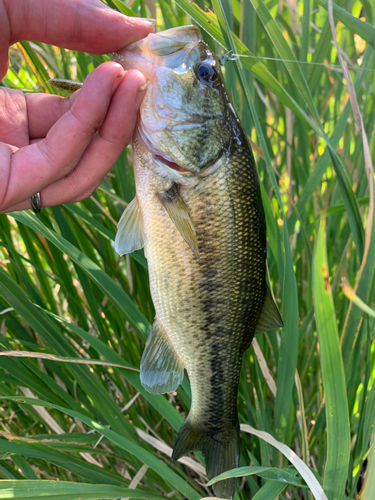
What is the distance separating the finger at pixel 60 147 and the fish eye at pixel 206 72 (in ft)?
0.71

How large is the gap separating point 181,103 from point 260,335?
789 millimetres

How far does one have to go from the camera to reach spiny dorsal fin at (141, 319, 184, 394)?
1090 millimetres

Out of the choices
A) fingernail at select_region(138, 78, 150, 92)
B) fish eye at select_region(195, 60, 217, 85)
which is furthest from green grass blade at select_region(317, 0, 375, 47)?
fingernail at select_region(138, 78, 150, 92)

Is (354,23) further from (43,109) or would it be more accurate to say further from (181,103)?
(43,109)

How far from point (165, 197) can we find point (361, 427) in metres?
Result: 0.78

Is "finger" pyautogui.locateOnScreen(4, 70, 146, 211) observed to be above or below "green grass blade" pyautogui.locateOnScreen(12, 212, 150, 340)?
above

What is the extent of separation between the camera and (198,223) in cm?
103

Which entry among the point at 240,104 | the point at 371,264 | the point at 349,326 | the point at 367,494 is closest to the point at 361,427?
the point at 349,326

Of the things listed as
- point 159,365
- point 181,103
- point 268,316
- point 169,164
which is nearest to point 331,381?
point 268,316

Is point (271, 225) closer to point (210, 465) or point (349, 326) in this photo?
point (349, 326)

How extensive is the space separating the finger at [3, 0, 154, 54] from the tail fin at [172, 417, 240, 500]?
1.09 meters

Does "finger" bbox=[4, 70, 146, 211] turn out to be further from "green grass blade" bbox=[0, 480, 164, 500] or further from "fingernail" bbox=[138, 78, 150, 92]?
"green grass blade" bbox=[0, 480, 164, 500]

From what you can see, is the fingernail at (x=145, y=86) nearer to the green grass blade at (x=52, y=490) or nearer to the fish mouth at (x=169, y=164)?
the fish mouth at (x=169, y=164)

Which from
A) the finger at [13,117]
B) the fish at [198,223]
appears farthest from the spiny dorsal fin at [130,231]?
the finger at [13,117]
